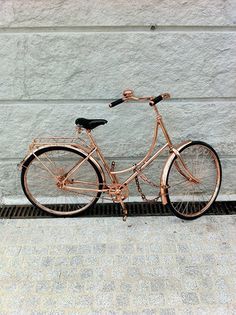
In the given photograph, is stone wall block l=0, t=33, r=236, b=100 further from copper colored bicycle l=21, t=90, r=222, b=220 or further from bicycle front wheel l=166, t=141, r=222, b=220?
bicycle front wheel l=166, t=141, r=222, b=220

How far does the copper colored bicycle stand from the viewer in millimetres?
4023

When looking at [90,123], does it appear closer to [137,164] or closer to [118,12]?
[137,164]

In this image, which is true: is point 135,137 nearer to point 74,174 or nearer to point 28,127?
point 74,174

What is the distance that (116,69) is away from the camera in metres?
4.03

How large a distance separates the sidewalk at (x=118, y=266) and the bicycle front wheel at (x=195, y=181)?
21cm

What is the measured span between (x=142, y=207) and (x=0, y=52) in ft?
7.51

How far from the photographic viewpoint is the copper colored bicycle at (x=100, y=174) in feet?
13.2

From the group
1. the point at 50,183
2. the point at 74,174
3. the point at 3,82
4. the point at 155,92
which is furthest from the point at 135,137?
the point at 3,82

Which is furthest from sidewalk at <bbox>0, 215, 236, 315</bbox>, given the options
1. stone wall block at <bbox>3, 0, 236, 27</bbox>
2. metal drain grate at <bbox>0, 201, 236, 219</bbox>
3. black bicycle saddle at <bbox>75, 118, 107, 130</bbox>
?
stone wall block at <bbox>3, 0, 236, 27</bbox>

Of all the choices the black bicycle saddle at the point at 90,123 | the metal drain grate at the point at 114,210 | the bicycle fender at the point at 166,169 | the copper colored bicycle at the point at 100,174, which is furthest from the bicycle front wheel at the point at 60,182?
the bicycle fender at the point at 166,169

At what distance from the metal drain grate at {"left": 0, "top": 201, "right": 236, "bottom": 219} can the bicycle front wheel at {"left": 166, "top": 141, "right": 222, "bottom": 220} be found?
154mm

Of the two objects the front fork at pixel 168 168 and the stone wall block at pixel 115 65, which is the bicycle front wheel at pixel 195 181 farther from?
the stone wall block at pixel 115 65

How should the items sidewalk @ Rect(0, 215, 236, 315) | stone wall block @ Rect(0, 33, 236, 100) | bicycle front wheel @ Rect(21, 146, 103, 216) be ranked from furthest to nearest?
1. bicycle front wheel @ Rect(21, 146, 103, 216)
2. stone wall block @ Rect(0, 33, 236, 100)
3. sidewalk @ Rect(0, 215, 236, 315)

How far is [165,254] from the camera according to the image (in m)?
3.81
